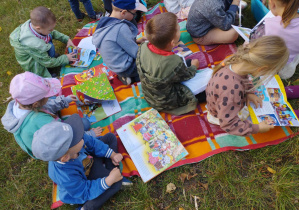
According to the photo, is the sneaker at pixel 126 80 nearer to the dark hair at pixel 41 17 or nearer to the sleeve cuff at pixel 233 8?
the dark hair at pixel 41 17

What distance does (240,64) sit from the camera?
6.50ft

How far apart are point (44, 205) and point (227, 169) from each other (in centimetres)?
220

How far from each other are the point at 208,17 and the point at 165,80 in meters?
1.48

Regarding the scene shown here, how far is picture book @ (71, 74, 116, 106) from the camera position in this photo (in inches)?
121

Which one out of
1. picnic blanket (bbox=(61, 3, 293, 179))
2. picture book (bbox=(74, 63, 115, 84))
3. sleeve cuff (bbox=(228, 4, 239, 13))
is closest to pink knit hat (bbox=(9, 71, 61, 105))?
picnic blanket (bbox=(61, 3, 293, 179))

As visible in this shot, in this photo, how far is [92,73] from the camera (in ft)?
12.0

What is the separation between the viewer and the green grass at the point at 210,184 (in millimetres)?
2287

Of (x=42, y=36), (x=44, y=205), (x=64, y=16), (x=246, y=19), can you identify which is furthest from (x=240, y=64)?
(x=64, y=16)

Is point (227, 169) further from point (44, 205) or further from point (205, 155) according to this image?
point (44, 205)

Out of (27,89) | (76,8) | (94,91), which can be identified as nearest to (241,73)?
(94,91)

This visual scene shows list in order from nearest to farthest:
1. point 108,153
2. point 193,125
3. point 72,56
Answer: point 108,153, point 193,125, point 72,56

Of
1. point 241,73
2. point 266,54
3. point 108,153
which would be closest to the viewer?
point 266,54

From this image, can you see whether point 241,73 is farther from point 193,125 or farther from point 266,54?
point 193,125

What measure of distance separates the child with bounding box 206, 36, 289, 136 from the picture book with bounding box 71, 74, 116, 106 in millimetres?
1504
